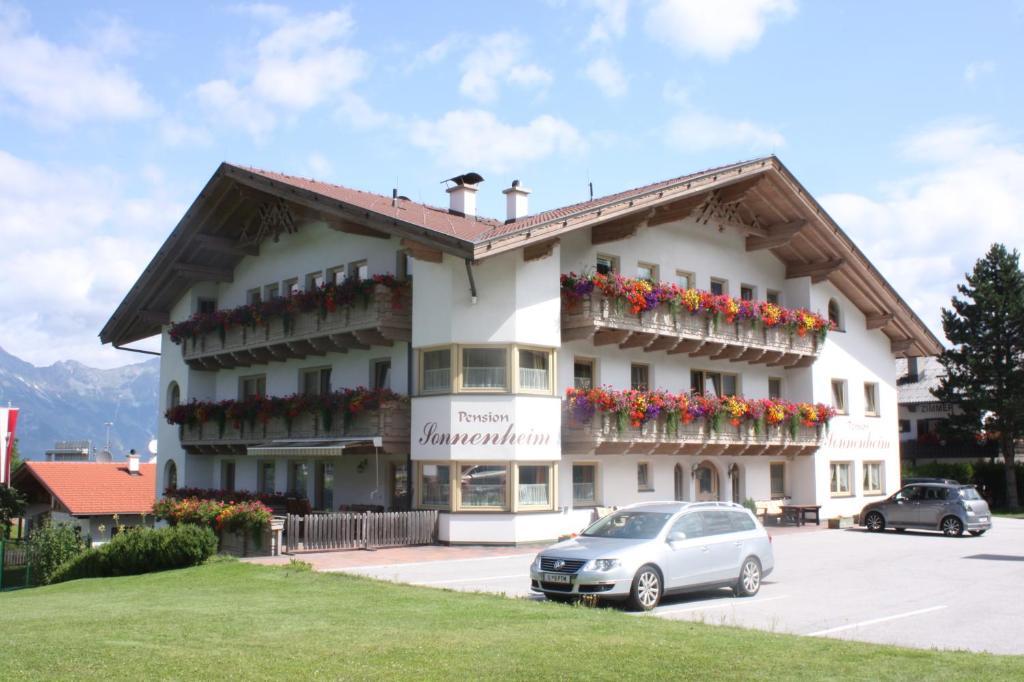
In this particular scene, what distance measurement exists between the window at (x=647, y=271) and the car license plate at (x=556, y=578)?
656 inches

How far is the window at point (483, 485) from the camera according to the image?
26.0 meters

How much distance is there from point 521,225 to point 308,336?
739 cm

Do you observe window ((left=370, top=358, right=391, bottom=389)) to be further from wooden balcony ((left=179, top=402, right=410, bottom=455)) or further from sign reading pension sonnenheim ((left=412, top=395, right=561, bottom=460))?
sign reading pension sonnenheim ((left=412, top=395, right=561, bottom=460))

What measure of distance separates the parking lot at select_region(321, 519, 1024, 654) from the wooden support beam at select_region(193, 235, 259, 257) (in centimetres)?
1523

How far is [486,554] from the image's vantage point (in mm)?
24062

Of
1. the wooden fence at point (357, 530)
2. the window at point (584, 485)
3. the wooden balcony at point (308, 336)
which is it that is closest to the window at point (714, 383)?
the window at point (584, 485)

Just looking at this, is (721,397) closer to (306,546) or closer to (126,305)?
(306,546)

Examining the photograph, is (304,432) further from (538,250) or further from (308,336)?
(538,250)

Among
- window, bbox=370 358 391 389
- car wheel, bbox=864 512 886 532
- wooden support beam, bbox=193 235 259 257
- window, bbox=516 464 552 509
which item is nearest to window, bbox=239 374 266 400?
wooden support beam, bbox=193 235 259 257

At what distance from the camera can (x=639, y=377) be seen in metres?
31.1

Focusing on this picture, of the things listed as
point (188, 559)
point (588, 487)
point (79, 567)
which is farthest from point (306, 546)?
point (588, 487)

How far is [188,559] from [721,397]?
1673 cm

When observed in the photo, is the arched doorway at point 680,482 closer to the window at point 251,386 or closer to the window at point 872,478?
the window at point 872,478

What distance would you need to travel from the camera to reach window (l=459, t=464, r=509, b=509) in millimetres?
26000
